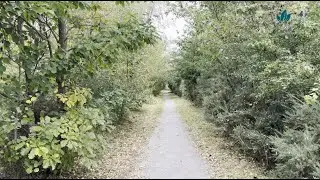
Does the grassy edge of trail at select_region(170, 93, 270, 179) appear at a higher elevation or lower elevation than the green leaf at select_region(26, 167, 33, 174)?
lower

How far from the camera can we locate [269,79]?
342 inches

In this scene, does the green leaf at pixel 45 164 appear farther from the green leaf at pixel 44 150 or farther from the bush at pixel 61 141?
the green leaf at pixel 44 150

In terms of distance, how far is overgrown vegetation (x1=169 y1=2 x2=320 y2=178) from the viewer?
22.6 feet

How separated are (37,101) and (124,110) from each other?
8.88m

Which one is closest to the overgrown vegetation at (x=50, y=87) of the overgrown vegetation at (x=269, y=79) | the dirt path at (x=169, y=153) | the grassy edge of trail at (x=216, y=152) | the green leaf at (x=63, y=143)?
the green leaf at (x=63, y=143)

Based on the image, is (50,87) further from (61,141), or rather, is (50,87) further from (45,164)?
(45,164)

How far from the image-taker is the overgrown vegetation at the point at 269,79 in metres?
6.90

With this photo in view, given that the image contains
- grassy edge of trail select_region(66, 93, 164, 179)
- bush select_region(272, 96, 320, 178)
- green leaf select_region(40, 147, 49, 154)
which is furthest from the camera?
grassy edge of trail select_region(66, 93, 164, 179)

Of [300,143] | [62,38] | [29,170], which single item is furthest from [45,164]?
[300,143]

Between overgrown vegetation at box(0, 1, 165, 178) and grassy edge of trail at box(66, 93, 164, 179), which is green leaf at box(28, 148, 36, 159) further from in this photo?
grassy edge of trail at box(66, 93, 164, 179)

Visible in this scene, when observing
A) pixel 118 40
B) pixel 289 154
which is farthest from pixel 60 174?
pixel 289 154

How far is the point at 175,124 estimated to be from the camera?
1611cm

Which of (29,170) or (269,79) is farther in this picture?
(269,79)

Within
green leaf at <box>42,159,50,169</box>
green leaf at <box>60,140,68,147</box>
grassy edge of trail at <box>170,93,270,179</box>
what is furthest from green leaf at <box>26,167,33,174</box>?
grassy edge of trail at <box>170,93,270,179</box>
